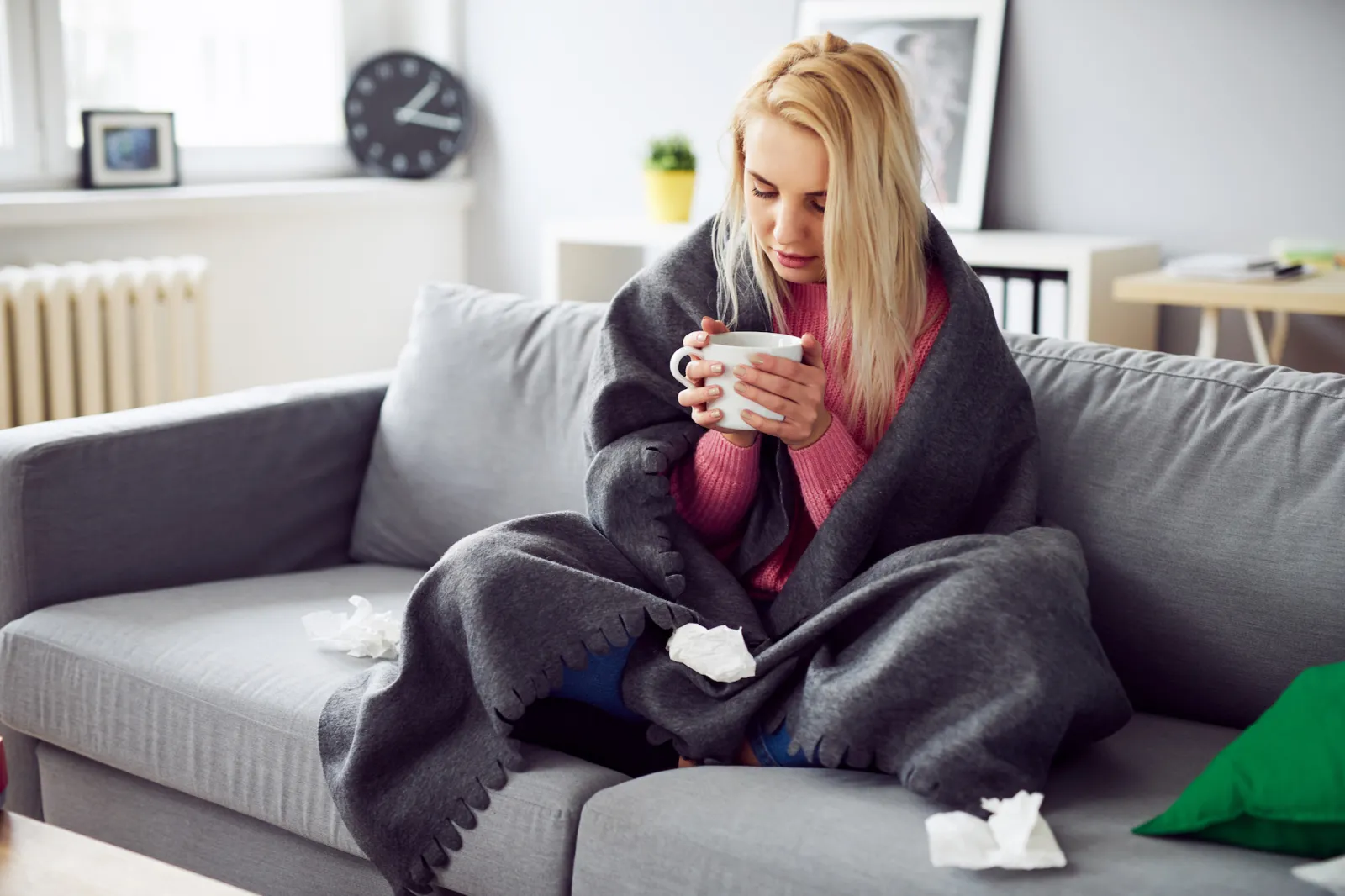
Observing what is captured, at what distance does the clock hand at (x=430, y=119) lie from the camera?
13.0 ft

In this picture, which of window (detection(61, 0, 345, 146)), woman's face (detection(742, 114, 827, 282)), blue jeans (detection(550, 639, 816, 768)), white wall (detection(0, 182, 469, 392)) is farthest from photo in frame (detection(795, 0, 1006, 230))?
blue jeans (detection(550, 639, 816, 768))

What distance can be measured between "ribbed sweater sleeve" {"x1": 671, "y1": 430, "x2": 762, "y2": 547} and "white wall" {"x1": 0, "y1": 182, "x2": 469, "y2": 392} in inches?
83.5

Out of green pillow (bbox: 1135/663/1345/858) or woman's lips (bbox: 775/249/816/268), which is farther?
woman's lips (bbox: 775/249/816/268)

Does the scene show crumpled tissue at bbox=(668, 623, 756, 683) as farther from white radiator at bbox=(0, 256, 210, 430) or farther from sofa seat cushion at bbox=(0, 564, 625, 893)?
white radiator at bbox=(0, 256, 210, 430)

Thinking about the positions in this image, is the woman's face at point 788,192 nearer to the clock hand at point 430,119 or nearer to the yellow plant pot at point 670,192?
the yellow plant pot at point 670,192

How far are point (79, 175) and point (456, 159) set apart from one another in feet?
3.82

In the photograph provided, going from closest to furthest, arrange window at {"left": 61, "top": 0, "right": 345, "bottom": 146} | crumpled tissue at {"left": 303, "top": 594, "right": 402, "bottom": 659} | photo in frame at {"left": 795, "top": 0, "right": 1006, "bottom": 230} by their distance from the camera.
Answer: crumpled tissue at {"left": 303, "top": 594, "right": 402, "bottom": 659} → photo in frame at {"left": 795, "top": 0, "right": 1006, "bottom": 230} → window at {"left": 61, "top": 0, "right": 345, "bottom": 146}

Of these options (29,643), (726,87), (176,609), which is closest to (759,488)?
(176,609)

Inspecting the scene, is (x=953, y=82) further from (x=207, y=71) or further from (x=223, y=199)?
(x=207, y=71)

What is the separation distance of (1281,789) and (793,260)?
0.72 meters

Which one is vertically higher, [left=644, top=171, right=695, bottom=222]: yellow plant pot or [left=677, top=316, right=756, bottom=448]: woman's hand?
[left=644, top=171, right=695, bottom=222]: yellow plant pot

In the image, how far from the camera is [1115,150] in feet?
10.3

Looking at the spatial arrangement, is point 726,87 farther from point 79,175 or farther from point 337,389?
point 337,389

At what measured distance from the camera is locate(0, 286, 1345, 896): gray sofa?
4.22 ft
